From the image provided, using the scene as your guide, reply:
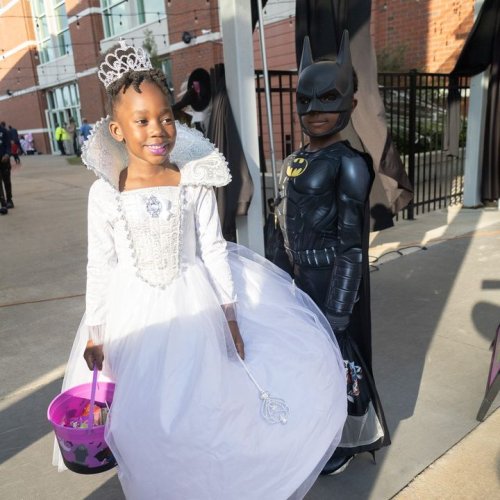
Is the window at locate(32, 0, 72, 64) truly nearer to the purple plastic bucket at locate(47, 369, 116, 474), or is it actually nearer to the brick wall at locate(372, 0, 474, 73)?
the brick wall at locate(372, 0, 474, 73)

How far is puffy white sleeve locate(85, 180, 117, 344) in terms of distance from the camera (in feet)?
5.66

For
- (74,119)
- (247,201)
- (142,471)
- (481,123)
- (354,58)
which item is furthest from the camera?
(74,119)

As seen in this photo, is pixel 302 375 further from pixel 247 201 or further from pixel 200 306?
pixel 247 201

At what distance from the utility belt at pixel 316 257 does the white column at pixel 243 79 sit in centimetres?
234

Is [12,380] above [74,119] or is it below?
below

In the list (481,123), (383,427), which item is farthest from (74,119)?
(383,427)

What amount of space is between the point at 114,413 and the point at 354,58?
3523mm

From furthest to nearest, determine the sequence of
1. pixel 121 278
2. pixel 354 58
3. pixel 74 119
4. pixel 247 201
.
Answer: pixel 74 119 < pixel 247 201 < pixel 354 58 < pixel 121 278

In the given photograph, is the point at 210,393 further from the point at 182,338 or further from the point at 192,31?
the point at 192,31

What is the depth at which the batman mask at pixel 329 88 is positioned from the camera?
189 cm

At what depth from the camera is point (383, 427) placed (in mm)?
2189

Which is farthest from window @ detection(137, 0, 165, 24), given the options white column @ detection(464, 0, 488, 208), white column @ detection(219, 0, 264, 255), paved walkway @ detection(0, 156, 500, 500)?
white column @ detection(219, 0, 264, 255)

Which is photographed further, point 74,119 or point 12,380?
point 74,119

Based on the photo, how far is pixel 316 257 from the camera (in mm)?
2053
